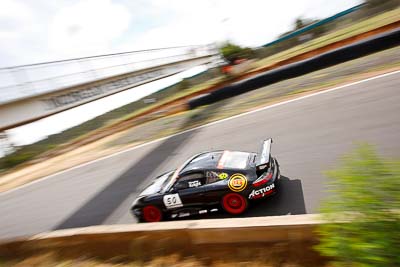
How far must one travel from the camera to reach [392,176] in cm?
265

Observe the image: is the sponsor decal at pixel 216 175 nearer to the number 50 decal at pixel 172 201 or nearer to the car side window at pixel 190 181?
the car side window at pixel 190 181

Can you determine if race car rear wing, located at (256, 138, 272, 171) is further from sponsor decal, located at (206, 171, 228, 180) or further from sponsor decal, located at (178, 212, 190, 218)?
sponsor decal, located at (178, 212, 190, 218)

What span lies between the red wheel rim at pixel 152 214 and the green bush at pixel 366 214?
4276 mm

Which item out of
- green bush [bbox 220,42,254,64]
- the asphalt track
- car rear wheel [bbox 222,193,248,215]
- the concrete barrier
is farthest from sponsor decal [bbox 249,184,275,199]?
green bush [bbox 220,42,254,64]

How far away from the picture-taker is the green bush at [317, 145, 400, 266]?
2.49m

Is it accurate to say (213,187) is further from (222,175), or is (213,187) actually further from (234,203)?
(234,203)

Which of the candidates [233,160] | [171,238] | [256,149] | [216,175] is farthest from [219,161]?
[256,149]

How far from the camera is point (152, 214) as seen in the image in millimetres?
6707

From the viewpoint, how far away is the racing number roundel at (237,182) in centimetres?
598

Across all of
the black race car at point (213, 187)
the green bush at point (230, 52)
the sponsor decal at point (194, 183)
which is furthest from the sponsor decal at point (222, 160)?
the green bush at point (230, 52)

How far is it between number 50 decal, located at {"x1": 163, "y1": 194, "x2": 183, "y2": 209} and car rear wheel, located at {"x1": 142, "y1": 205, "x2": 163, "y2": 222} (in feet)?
0.80

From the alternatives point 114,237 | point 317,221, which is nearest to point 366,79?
point 317,221

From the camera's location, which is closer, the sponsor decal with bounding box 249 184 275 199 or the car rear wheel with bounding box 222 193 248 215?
the sponsor decal with bounding box 249 184 275 199

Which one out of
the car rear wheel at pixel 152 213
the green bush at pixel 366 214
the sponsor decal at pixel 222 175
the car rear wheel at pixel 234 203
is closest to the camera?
the green bush at pixel 366 214
